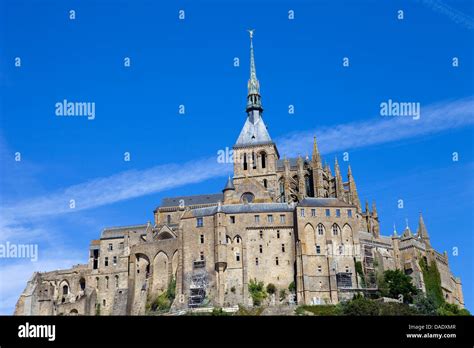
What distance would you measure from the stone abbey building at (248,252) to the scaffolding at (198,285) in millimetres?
122

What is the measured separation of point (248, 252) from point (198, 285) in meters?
7.38

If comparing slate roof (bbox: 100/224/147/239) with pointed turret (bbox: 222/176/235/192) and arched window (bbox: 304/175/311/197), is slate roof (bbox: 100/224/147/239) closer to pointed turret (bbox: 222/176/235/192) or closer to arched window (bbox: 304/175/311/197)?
pointed turret (bbox: 222/176/235/192)

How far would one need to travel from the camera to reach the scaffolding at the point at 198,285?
91125 mm

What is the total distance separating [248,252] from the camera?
93.8 metres

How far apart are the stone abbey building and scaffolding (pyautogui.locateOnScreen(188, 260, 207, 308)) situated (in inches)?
4.8

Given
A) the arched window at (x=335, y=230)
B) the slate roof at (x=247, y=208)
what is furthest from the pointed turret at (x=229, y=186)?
the arched window at (x=335, y=230)

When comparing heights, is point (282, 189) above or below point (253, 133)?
below

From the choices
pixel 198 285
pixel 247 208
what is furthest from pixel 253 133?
pixel 198 285

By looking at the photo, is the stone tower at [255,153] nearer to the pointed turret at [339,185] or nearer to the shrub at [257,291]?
the pointed turret at [339,185]

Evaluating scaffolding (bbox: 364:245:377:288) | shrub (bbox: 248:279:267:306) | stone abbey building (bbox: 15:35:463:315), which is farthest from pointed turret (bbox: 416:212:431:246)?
shrub (bbox: 248:279:267:306)

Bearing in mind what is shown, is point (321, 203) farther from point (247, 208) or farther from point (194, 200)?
point (194, 200)
